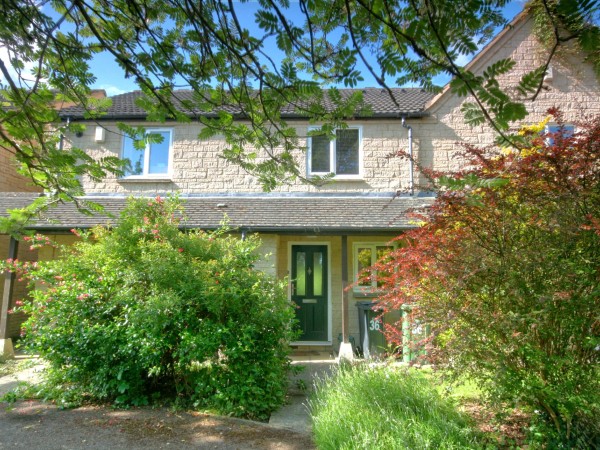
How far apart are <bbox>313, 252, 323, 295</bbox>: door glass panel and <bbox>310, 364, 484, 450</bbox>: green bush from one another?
5476 millimetres

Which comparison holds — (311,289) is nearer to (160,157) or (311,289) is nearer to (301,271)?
(301,271)

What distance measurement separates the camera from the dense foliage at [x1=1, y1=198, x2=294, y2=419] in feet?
16.9

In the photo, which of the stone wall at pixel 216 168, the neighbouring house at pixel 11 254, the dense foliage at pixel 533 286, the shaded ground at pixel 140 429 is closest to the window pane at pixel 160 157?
the stone wall at pixel 216 168

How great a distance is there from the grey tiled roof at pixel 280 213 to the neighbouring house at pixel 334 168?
0.06 m

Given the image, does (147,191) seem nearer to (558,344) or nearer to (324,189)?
(324,189)

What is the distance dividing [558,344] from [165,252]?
4466 mm

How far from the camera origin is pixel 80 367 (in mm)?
5449

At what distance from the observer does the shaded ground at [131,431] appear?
4.25 meters

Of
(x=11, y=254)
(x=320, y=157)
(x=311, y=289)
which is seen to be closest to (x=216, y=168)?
(x=320, y=157)

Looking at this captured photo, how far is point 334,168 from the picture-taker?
1057 centimetres

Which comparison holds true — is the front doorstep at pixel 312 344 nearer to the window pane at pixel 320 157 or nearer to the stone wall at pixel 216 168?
the stone wall at pixel 216 168

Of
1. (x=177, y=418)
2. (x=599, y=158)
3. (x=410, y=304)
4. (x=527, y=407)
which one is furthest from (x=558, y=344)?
(x=177, y=418)

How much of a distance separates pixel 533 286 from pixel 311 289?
6.79m

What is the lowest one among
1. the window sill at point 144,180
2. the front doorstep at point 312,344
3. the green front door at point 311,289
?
the front doorstep at point 312,344
